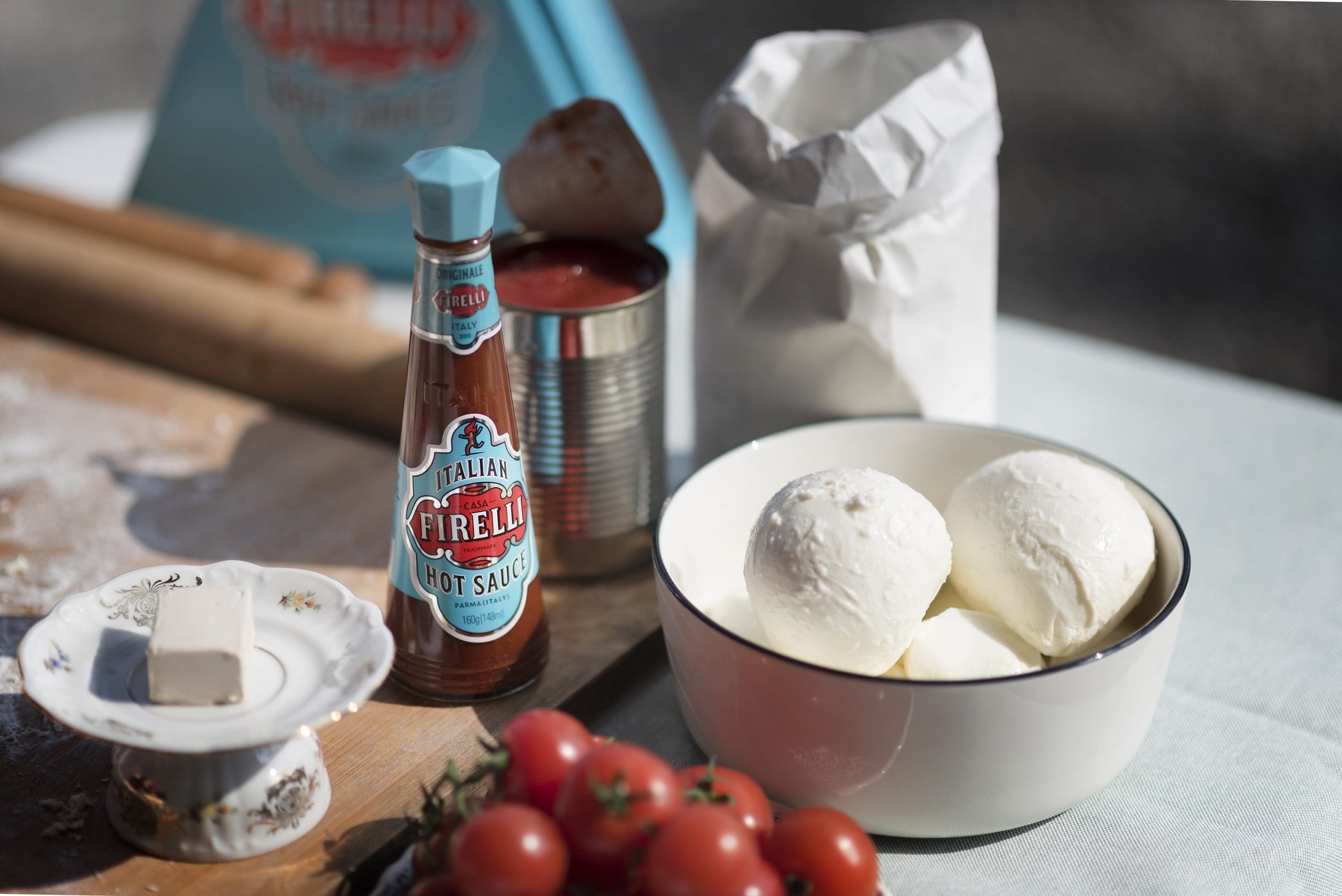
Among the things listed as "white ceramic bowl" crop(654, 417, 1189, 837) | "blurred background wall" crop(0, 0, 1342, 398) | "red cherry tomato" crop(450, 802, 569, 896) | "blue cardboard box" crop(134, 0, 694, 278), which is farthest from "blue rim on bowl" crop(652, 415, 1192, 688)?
"blurred background wall" crop(0, 0, 1342, 398)

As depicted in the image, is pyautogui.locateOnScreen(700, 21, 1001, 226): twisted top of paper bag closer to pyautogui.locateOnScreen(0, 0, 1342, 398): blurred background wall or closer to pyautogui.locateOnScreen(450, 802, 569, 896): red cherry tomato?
pyautogui.locateOnScreen(450, 802, 569, 896): red cherry tomato

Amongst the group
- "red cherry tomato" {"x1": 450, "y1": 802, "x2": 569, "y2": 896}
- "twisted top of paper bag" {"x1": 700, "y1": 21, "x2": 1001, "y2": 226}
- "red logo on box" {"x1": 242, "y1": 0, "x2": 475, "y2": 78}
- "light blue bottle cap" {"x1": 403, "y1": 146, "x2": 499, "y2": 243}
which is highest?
"light blue bottle cap" {"x1": 403, "y1": 146, "x2": 499, "y2": 243}

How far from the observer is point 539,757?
69 centimetres

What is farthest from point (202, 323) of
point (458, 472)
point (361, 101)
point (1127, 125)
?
point (1127, 125)

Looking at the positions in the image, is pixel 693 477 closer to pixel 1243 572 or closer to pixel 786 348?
pixel 786 348

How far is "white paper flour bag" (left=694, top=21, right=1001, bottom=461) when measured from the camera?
995 mm

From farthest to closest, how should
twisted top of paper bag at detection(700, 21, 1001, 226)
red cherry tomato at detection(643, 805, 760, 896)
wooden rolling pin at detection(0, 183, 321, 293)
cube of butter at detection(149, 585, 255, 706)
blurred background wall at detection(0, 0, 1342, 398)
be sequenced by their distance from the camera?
blurred background wall at detection(0, 0, 1342, 398) → wooden rolling pin at detection(0, 183, 321, 293) → twisted top of paper bag at detection(700, 21, 1001, 226) → cube of butter at detection(149, 585, 255, 706) → red cherry tomato at detection(643, 805, 760, 896)

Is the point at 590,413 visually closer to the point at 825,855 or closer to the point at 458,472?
the point at 458,472

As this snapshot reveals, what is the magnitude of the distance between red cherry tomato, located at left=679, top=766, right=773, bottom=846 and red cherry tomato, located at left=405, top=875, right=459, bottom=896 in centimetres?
14

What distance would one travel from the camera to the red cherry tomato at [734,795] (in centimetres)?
68

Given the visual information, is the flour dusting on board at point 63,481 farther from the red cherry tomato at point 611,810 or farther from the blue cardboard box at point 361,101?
the red cherry tomato at point 611,810

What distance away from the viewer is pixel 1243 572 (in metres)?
1.16

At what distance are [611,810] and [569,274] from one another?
1.81 feet

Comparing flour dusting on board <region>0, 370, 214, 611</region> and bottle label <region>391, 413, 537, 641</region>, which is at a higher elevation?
bottle label <region>391, 413, 537, 641</region>
